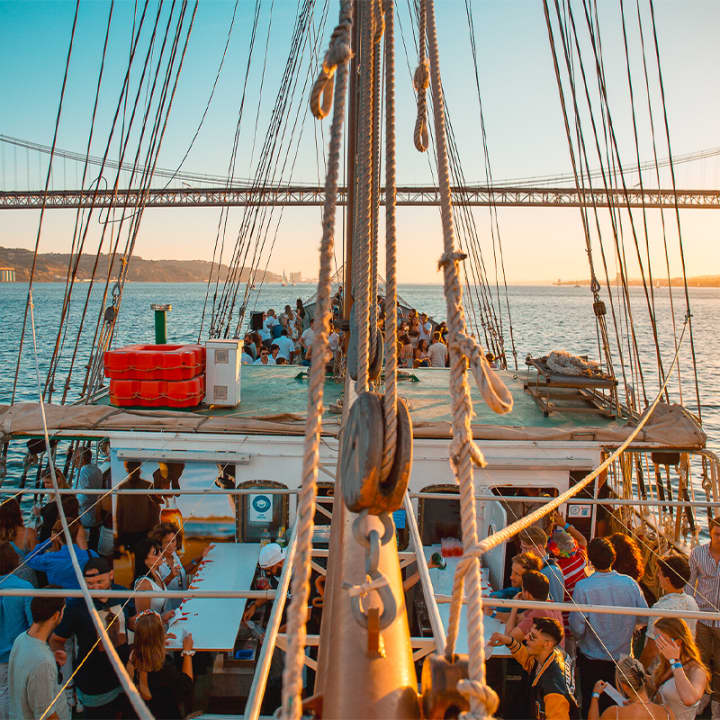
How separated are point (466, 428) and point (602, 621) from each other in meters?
2.88

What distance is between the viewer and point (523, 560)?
3729mm

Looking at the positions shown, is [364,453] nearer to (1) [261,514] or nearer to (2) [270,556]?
(2) [270,556]

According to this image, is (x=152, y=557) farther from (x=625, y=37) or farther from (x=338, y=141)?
(x=625, y=37)

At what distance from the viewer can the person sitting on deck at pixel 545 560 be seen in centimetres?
393

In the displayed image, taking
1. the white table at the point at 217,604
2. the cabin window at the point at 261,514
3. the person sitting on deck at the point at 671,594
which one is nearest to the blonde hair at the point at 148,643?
the white table at the point at 217,604

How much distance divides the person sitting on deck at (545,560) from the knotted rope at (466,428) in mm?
2844

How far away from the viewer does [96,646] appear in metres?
3.30

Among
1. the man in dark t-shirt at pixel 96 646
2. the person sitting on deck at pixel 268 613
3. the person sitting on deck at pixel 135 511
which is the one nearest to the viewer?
the man in dark t-shirt at pixel 96 646

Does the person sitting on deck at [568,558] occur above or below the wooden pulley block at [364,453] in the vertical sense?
below

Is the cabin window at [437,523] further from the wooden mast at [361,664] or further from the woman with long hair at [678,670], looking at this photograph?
the wooden mast at [361,664]

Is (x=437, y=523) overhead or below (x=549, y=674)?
overhead

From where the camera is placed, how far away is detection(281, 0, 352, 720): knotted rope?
3.62ft

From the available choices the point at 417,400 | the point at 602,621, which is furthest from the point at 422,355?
the point at 602,621

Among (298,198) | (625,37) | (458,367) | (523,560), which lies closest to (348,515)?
(458,367)
